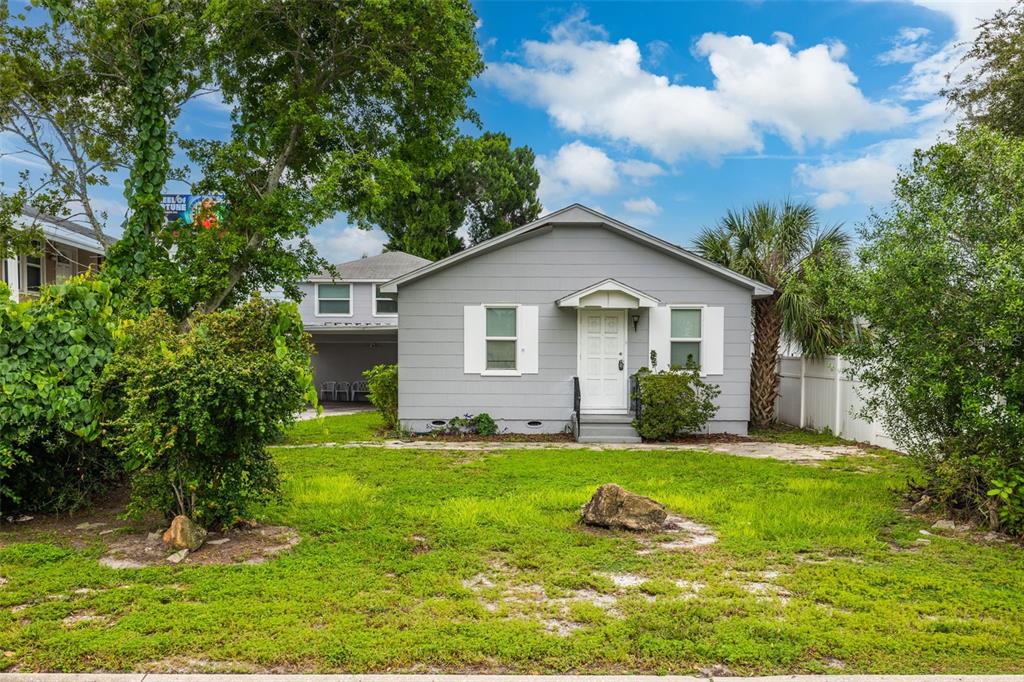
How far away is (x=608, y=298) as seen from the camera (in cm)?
1200

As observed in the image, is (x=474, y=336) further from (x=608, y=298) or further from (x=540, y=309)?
(x=608, y=298)

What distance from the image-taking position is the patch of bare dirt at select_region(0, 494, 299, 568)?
4.94 m

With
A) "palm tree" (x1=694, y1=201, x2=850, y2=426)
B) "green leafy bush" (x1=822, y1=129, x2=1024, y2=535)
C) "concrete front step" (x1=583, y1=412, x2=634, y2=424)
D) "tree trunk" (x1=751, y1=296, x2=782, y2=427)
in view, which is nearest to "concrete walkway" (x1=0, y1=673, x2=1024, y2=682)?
"green leafy bush" (x1=822, y1=129, x2=1024, y2=535)

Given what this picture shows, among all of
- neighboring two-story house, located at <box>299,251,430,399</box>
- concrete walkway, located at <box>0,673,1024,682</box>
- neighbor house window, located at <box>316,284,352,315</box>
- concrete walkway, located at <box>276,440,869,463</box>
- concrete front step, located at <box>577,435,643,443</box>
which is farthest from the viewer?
neighbor house window, located at <box>316,284,352,315</box>

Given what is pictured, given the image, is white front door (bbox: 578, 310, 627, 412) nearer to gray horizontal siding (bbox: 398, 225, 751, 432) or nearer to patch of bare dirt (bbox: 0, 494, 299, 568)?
gray horizontal siding (bbox: 398, 225, 751, 432)

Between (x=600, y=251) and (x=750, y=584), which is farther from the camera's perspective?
(x=600, y=251)

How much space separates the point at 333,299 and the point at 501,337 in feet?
37.3

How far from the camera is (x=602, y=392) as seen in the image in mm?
12625

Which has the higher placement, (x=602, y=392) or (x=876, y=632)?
(x=602, y=392)

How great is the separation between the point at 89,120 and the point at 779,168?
660 inches

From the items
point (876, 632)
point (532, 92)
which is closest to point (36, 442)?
point (876, 632)

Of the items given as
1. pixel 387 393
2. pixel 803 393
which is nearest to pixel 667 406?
pixel 803 393

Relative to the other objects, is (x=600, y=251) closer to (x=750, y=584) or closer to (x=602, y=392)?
(x=602, y=392)

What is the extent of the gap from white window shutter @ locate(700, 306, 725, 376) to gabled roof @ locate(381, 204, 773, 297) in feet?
2.46
